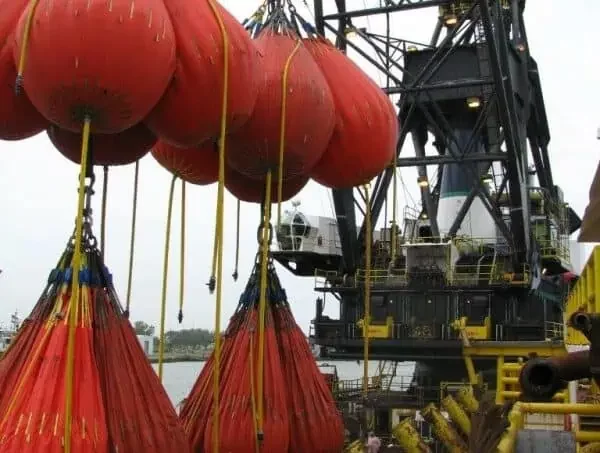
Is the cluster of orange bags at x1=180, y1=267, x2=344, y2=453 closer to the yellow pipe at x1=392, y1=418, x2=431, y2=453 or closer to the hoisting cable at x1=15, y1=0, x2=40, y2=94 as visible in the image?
the hoisting cable at x1=15, y1=0, x2=40, y2=94

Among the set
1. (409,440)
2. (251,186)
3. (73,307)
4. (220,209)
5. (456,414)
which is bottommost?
(409,440)

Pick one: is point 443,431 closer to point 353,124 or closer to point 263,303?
point 353,124

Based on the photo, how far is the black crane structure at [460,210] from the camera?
20891mm

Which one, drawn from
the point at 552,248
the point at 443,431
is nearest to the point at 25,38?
the point at 443,431

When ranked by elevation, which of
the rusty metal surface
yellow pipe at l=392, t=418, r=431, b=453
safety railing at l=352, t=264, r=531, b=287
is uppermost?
safety railing at l=352, t=264, r=531, b=287

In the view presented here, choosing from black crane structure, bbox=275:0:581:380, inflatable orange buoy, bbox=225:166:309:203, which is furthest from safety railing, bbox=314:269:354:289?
inflatable orange buoy, bbox=225:166:309:203

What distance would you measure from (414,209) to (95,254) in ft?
76.4

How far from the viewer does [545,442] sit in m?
4.67

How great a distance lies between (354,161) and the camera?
18.7 ft

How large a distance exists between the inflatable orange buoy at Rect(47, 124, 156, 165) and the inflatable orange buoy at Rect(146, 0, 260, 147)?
0.69 meters

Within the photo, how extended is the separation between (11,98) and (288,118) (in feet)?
5.58

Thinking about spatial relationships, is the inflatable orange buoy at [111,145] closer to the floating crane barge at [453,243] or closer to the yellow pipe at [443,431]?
the yellow pipe at [443,431]

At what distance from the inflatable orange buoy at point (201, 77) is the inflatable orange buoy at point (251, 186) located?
58.4 inches

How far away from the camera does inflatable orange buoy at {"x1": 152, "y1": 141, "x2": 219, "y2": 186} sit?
5863mm
